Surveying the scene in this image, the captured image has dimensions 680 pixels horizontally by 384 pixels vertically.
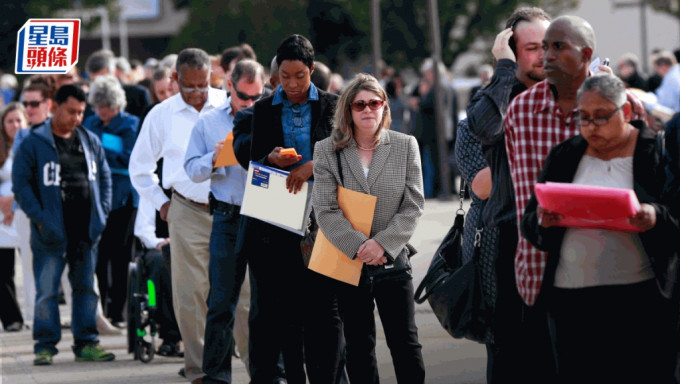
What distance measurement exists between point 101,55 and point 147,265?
181 inches

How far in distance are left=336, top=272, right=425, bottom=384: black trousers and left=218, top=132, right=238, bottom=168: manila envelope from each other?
1.32m

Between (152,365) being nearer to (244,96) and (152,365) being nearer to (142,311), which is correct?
(142,311)

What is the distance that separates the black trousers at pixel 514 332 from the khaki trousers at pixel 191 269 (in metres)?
3.03

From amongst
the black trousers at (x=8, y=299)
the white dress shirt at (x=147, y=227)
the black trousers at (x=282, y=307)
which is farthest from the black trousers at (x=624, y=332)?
the black trousers at (x=8, y=299)

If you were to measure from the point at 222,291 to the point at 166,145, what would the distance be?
1.36 meters

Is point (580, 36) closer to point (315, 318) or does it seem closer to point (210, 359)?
point (315, 318)

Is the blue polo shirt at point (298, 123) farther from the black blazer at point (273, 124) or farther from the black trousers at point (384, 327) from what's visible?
the black trousers at point (384, 327)

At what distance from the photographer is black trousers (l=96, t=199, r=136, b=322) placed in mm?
11820

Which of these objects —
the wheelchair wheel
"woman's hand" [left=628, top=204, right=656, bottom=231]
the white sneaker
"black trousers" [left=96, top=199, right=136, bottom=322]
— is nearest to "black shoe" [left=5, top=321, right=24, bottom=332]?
"black trousers" [left=96, top=199, right=136, bottom=322]

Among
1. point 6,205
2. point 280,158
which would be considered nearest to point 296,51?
Result: point 280,158

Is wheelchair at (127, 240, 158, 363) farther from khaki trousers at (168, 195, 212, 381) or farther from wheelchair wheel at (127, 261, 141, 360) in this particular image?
khaki trousers at (168, 195, 212, 381)

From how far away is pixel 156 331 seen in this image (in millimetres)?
9844

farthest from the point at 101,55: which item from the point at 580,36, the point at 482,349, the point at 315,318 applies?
the point at 580,36

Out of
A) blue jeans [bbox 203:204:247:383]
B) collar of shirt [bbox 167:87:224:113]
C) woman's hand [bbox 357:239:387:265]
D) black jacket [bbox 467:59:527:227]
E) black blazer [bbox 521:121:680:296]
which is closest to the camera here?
black blazer [bbox 521:121:680:296]
